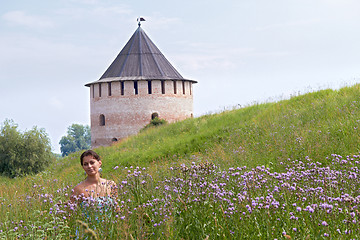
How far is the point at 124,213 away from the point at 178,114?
103ft

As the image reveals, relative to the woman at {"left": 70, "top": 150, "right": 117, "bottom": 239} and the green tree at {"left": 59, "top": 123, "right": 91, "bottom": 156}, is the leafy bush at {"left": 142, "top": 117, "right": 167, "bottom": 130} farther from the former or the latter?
the green tree at {"left": 59, "top": 123, "right": 91, "bottom": 156}

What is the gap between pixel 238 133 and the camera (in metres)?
14.6

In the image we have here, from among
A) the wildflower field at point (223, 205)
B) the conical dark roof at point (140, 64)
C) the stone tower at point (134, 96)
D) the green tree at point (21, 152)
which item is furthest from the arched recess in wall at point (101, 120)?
the wildflower field at point (223, 205)

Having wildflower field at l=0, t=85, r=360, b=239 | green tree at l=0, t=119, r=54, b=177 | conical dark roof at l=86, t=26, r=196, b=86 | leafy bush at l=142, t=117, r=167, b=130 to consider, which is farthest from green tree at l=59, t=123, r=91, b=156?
wildflower field at l=0, t=85, r=360, b=239

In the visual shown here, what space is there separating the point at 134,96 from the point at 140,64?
128 inches

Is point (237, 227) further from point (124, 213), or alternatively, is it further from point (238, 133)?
point (238, 133)

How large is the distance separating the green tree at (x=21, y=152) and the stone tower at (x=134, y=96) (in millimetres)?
9231

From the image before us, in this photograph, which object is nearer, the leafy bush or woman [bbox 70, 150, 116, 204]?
woman [bbox 70, 150, 116, 204]

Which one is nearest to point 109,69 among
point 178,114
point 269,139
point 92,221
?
point 178,114

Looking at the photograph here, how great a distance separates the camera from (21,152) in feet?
82.8

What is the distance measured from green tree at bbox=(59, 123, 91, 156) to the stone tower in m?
40.6

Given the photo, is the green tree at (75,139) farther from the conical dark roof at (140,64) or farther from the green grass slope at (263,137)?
the green grass slope at (263,137)

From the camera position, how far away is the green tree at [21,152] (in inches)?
979

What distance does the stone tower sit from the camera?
3447 centimetres
